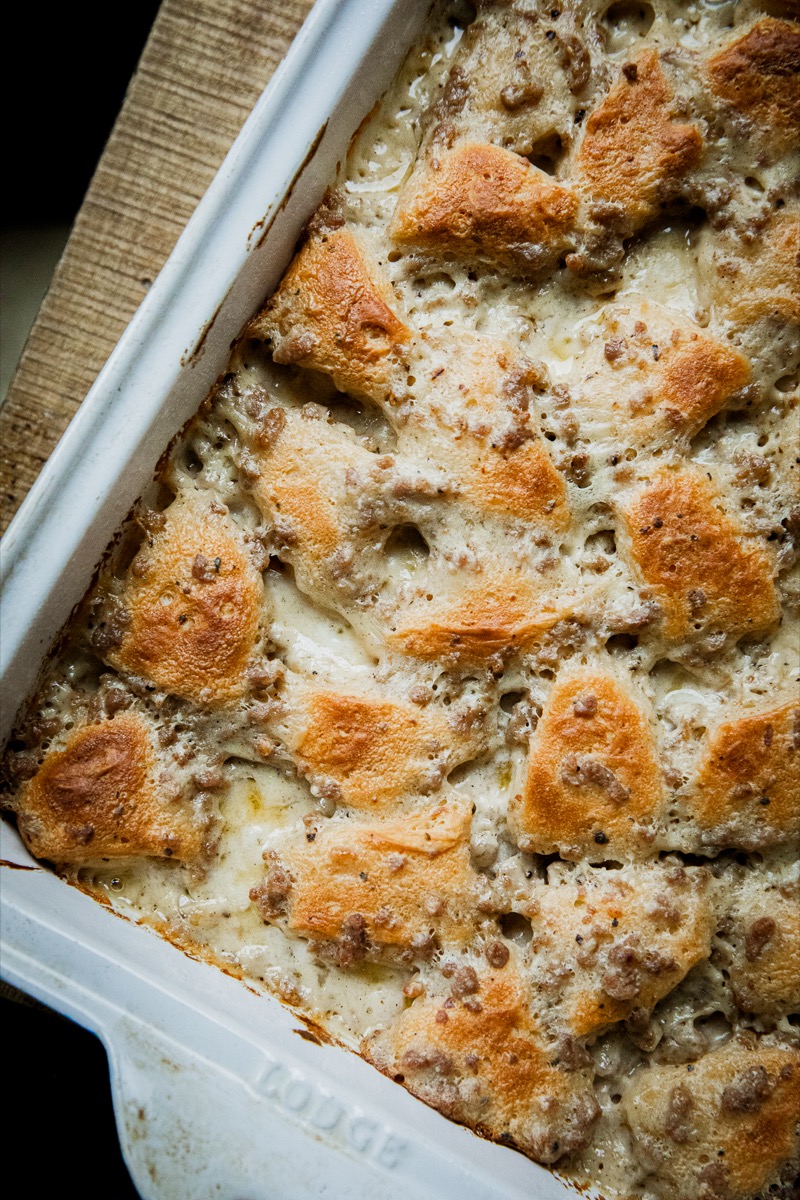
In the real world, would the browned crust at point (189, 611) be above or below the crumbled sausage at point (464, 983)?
above

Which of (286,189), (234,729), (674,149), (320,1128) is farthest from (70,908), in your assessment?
(674,149)

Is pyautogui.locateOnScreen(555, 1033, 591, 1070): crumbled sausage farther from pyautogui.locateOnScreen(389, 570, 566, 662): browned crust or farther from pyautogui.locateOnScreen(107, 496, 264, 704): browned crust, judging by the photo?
pyautogui.locateOnScreen(107, 496, 264, 704): browned crust

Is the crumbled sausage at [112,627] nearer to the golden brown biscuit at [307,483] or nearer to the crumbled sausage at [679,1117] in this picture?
the golden brown biscuit at [307,483]

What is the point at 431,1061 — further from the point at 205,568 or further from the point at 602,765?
the point at 205,568

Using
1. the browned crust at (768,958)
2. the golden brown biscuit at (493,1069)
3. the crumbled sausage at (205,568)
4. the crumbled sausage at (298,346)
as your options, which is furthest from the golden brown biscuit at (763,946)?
the crumbled sausage at (298,346)

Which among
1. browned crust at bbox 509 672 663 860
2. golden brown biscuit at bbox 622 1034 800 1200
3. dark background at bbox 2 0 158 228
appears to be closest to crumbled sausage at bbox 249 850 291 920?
browned crust at bbox 509 672 663 860

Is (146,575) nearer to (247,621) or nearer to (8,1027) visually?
(247,621)
